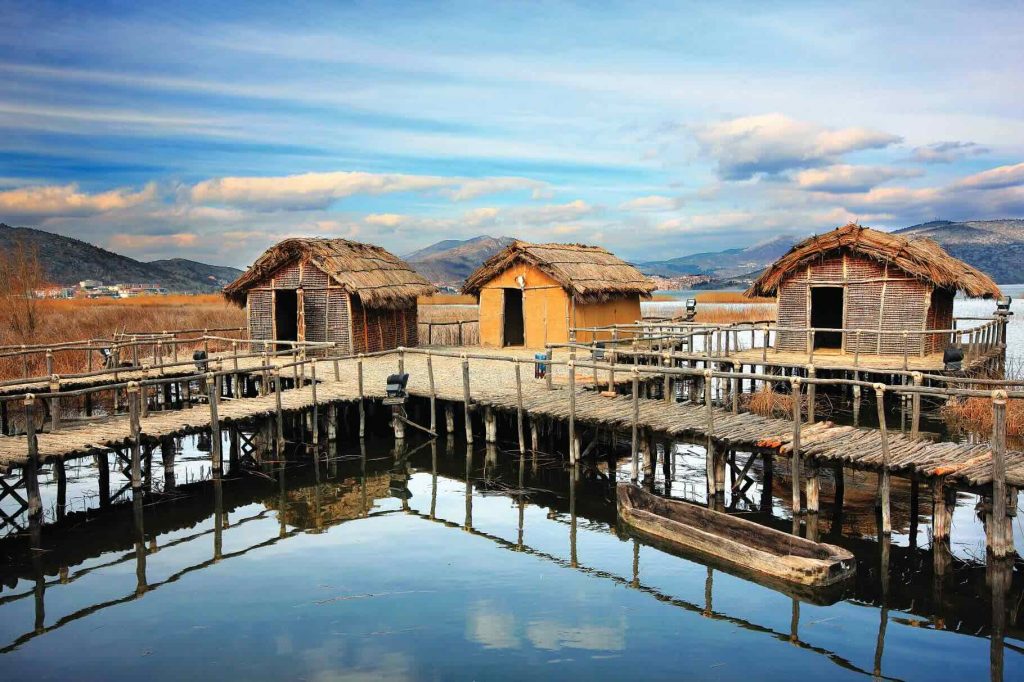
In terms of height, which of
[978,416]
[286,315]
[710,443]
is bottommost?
[978,416]

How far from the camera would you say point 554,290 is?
29.0 m

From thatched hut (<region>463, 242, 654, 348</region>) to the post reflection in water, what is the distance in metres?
12.3

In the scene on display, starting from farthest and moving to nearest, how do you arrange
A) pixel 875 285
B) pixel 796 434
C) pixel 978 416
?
pixel 875 285
pixel 978 416
pixel 796 434

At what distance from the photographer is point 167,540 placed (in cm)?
1374

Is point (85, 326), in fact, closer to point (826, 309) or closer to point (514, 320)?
point (514, 320)

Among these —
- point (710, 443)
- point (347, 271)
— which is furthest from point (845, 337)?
point (347, 271)

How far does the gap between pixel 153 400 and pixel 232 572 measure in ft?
46.3

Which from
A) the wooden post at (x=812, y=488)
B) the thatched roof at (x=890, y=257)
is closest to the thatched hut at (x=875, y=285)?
the thatched roof at (x=890, y=257)

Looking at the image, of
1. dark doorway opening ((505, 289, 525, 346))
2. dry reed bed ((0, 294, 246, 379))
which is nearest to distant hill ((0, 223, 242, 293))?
dry reed bed ((0, 294, 246, 379))

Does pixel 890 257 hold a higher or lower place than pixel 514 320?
higher

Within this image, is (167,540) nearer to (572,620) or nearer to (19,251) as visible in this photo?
(572,620)

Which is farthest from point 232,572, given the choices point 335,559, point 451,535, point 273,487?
point 273,487

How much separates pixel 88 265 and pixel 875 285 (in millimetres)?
117320

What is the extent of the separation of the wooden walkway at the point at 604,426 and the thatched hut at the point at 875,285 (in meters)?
8.25
